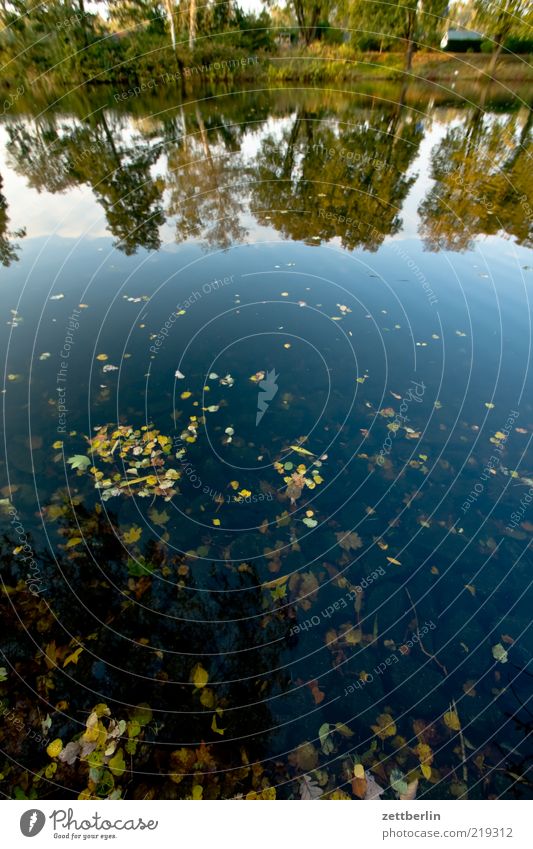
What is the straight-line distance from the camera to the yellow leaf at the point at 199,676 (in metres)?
4.72

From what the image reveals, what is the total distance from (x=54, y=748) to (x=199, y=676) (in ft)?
5.26

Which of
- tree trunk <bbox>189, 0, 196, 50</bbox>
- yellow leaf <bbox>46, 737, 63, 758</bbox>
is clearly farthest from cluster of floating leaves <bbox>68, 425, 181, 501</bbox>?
tree trunk <bbox>189, 0, 196, 50</bbox>

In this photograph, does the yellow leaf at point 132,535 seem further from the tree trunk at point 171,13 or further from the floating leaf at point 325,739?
the tree trunk at point 171,13

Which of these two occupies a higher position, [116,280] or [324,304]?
[116,280]

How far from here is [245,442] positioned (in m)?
7.48

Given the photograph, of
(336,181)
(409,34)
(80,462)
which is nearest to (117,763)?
(80,462)

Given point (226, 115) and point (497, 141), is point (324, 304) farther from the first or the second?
point (226, 115)

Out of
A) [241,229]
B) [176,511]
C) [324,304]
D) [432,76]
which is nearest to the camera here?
[176,511]

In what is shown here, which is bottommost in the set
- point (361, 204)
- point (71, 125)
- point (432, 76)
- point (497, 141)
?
point (361, 204)

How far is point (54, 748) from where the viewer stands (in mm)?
4176

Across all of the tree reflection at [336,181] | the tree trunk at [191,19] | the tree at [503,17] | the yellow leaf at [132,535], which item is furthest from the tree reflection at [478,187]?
the tree trunk at [191,19]

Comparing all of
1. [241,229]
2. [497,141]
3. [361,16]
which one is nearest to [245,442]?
→ [241,229]

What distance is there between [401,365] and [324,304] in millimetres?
3242

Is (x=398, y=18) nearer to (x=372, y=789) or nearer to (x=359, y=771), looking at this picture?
(x=359, y=771)
